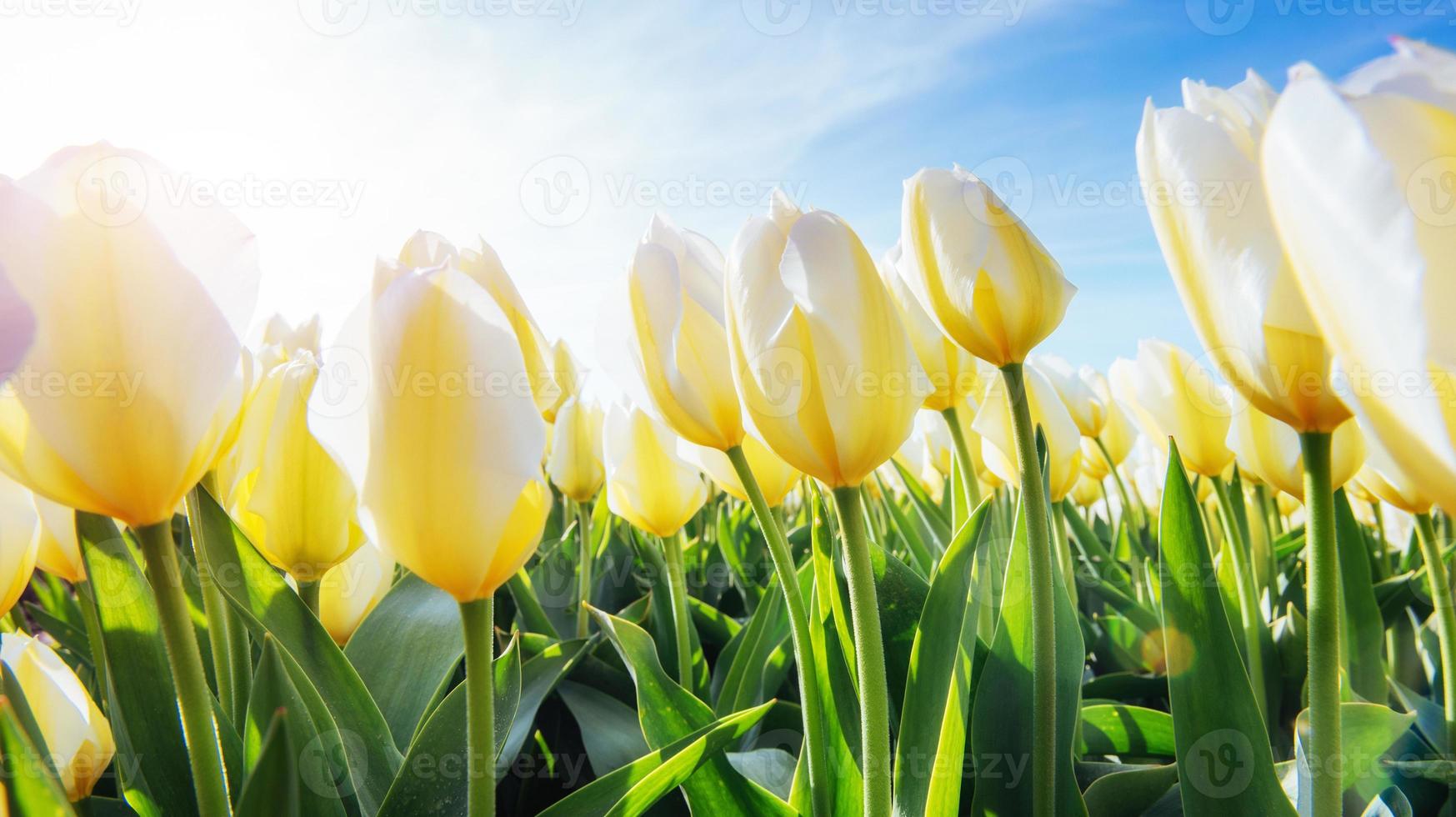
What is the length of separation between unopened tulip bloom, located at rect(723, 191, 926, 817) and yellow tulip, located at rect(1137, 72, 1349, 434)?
146 mm

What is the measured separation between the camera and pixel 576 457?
1464mm

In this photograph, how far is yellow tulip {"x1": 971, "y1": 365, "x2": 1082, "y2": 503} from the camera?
37.4 inches

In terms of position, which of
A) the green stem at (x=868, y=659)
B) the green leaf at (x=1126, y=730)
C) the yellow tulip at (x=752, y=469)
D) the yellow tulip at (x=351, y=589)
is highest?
the yellow tulip at (x=752, y=469)

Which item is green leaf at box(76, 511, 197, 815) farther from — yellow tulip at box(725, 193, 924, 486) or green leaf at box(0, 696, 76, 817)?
yellow tulip at box(725, 193, 924, 486)

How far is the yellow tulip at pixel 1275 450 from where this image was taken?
74 cm

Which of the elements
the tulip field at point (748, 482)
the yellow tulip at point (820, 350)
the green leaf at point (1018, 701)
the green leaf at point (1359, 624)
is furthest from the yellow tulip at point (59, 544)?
the green leaf at point (1359, 624)

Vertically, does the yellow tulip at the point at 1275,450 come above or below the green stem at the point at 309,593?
above

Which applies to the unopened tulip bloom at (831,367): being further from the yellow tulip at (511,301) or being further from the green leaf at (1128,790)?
the green leaf at (1128,790)

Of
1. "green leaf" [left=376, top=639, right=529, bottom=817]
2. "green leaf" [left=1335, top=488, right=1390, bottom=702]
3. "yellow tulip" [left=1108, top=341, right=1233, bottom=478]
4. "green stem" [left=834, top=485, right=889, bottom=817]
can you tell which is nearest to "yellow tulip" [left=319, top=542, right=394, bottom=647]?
"green leaf" [left=376, top=639, right=529, bottom=817]

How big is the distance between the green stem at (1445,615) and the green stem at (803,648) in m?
0.60

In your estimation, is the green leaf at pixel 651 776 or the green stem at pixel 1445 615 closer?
the green leaf at pixel 651 776

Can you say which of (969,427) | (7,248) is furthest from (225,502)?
(969,427)

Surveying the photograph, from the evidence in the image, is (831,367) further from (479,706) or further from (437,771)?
(437,771)

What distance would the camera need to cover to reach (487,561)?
0.39 metres
